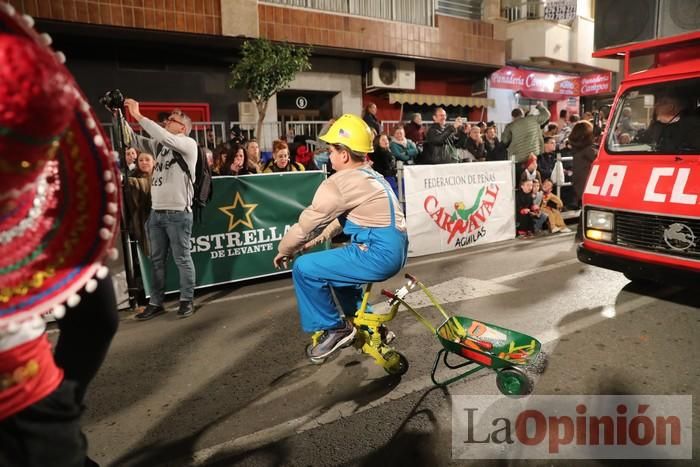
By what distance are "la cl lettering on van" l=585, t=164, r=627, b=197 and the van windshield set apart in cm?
27

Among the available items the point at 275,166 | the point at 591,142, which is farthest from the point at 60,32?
the point at 591,142

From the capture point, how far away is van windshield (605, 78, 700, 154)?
4.90 metres

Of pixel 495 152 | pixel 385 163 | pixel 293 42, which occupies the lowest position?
pixel 385 163

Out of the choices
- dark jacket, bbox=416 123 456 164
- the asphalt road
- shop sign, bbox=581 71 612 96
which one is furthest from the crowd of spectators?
shop sign, bbox=581 71 612 96

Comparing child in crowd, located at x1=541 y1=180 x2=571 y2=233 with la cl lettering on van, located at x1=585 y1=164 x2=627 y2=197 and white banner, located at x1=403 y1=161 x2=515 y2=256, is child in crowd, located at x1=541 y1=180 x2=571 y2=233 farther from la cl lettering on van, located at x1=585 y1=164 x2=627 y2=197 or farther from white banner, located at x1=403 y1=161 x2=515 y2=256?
la cl lettering on van, located at x1=585 y1=164 x2=627 y2=197

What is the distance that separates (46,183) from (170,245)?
4.65 m

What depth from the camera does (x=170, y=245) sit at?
17.8 ft

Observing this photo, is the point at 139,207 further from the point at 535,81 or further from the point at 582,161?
the point at 535,81

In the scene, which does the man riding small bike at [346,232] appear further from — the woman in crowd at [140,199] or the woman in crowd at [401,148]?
the woman in crowd at [401,148]

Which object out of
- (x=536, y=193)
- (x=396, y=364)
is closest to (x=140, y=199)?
(x=396, y=364)

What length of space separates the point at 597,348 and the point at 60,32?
38.0 feet

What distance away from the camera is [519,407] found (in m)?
3.28

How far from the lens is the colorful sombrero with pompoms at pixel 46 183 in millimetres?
775

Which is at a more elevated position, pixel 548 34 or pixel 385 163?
pixel 548 34
